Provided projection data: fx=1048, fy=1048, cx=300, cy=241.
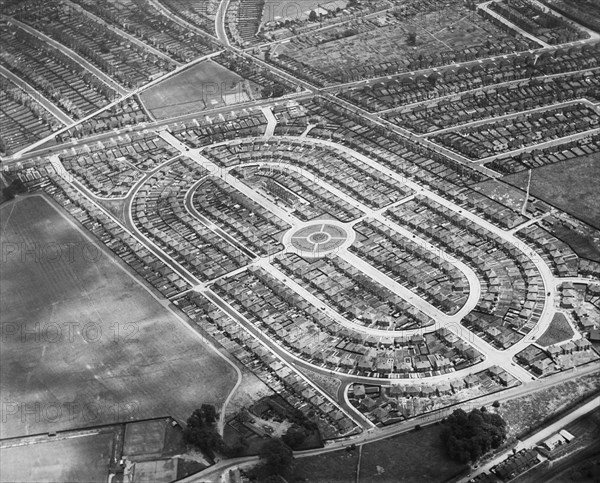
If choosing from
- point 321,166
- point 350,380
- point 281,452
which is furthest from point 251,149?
point 281,452

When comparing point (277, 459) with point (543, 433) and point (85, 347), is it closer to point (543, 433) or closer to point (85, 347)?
point (543, 433)

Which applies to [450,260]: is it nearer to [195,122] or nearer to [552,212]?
[552,212]

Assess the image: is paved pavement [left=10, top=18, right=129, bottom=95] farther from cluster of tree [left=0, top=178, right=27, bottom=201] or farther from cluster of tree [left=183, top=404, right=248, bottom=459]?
cluster of tree [left=183, top=404, right=248, bottom=459]

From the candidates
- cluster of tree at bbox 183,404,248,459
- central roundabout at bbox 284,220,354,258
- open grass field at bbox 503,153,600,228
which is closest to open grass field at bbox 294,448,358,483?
cluster of tree at bbox 183,404,248,459

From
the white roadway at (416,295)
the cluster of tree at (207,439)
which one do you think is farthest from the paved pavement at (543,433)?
the cluster of tree at (207,439)

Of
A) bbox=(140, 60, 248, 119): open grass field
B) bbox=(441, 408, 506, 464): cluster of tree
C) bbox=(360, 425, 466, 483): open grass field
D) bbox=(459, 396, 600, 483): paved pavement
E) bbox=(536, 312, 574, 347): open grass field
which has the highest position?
bbox=(441, 408, 506, 464): cluster of tree

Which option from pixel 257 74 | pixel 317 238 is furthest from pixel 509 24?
pixel 317 238

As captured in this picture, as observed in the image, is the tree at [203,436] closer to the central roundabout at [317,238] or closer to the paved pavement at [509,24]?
the central roundabout at [317,238]
